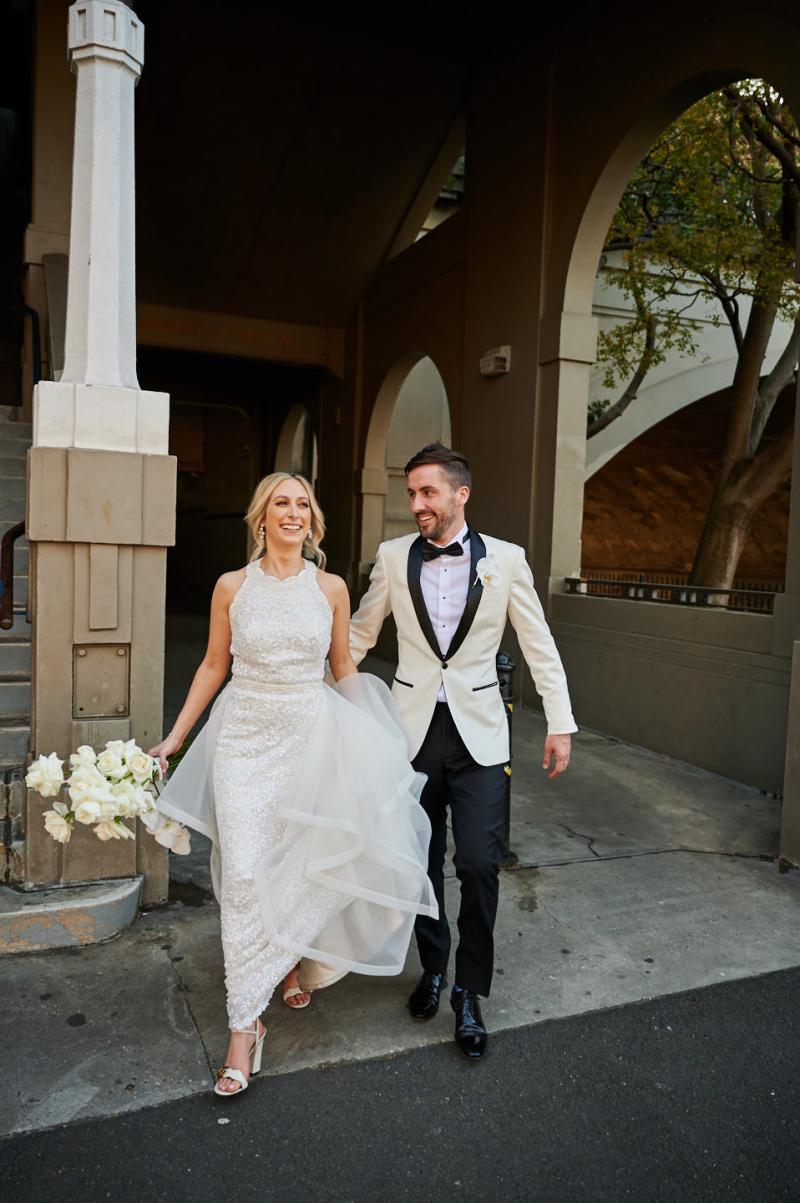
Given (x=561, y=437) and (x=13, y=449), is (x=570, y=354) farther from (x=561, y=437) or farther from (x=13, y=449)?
(x=13, y=449)

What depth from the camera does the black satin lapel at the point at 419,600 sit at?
126 inches

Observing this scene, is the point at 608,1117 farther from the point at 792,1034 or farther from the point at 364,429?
the point at 364,429

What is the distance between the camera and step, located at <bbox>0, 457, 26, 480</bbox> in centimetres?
744

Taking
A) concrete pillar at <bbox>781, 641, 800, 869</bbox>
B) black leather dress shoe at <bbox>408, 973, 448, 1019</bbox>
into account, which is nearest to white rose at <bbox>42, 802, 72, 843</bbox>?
black leather dress shoe at <bbox>408, 973, 448, 1019</bbox>

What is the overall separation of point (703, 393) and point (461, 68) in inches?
279

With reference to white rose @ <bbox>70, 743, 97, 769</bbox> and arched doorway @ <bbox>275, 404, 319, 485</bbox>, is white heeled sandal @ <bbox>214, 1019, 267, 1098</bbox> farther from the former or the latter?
arched doorway @ <bbox>275, 404, 319, 485</bbox>

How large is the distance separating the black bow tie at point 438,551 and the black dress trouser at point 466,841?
0.56m

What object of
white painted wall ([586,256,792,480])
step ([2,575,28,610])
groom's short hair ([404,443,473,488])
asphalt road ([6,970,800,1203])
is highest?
white painted wall ([586,256,792,480])

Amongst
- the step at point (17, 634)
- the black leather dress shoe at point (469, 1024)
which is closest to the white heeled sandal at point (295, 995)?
the black leather dress shoe at point (469, 1024)

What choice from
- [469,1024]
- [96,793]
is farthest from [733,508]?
[96,793]

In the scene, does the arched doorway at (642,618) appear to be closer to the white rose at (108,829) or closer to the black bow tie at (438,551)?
the black bow tie at (438,551)

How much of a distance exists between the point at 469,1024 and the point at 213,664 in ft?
5.11

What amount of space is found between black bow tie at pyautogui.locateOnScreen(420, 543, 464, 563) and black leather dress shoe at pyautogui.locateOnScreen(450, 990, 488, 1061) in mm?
1564

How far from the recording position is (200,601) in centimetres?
2120
